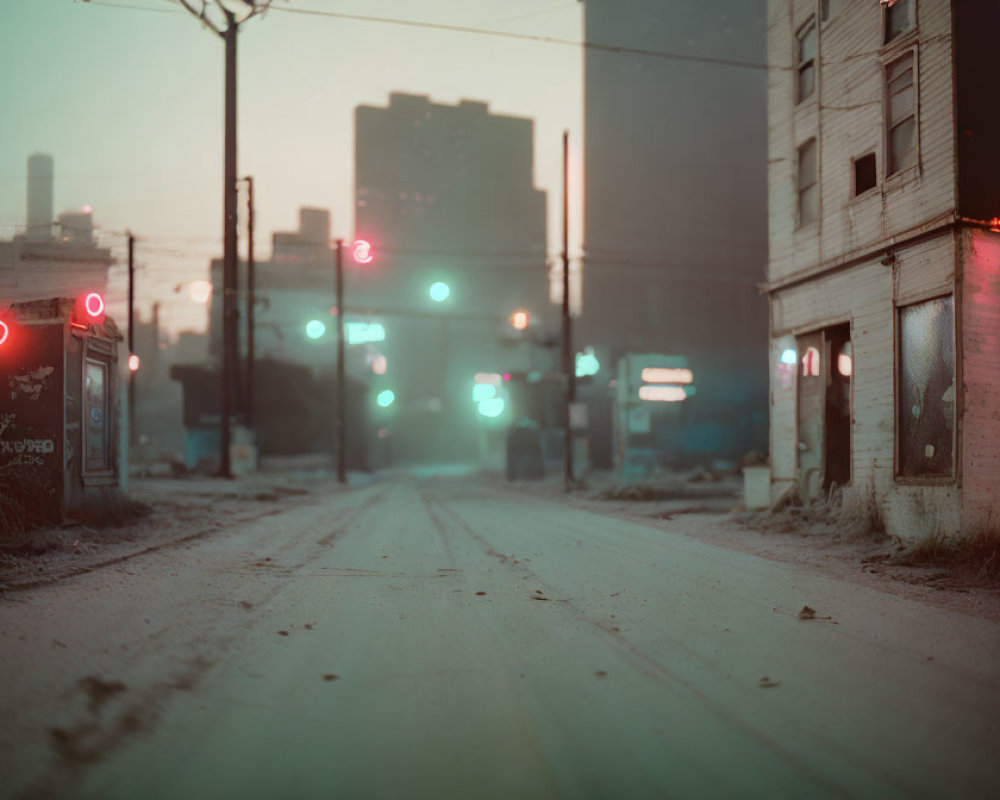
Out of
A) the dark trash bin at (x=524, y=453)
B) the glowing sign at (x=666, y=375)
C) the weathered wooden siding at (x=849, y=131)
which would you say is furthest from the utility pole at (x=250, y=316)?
the weathered wooden siding at (x=849, y=131)

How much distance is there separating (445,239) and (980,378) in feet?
258

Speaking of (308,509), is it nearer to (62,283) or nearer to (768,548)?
(62,283)

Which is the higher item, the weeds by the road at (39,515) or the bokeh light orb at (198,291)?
the bokeh light orb at (198,291)

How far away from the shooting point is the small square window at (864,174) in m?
13.1

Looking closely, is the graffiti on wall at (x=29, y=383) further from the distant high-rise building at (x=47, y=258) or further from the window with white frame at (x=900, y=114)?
the window with white frame at (x=900, y=114)

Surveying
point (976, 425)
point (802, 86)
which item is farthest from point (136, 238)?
point (976, 425)

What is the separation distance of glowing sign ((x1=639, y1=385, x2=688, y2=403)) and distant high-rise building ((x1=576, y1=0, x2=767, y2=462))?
26.8 metres

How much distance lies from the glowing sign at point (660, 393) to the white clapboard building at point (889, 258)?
18699 millimetres

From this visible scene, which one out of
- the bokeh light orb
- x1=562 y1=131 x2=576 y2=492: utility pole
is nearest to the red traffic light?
the bokeh light orb

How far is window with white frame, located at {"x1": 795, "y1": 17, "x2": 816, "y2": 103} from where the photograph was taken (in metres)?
15.0

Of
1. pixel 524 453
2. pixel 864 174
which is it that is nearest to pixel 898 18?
pixel 864 174

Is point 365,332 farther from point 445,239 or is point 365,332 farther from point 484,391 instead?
point 445,239

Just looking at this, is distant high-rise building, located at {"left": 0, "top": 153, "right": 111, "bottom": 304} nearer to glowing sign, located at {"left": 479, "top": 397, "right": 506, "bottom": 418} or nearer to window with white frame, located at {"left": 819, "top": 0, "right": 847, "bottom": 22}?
window with white frame, located at {"left": 819, "top": 0, "right": 847, "bottom": 22}

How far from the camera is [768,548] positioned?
11.7m
